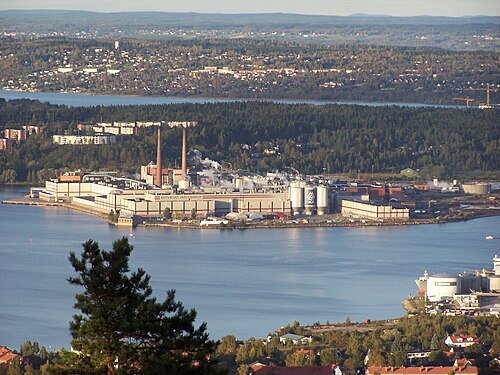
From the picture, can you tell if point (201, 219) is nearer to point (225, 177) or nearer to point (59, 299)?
point (225, 177)

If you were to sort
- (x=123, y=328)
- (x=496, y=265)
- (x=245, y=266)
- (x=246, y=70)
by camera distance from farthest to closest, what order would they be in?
(x=246, y=70) → (x=245, y=266) → (x=496, y=265) → (x=123, y=328)

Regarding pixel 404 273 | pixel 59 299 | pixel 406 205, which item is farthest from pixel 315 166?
pixel 59 299

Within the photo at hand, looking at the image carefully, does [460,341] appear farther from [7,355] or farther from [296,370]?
[7,355]

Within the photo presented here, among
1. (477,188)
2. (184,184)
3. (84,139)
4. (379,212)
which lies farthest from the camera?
(84,139)

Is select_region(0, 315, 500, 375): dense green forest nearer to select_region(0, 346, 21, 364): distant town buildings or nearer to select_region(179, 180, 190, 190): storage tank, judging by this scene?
select_region(0, 346, 21, 364): distant town buildings

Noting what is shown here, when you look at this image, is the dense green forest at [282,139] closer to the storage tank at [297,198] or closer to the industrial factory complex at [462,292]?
the storage tank at [297,198]

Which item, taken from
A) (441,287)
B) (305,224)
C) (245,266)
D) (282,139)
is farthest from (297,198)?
(282,139)
